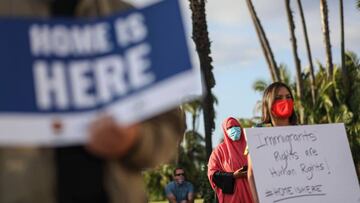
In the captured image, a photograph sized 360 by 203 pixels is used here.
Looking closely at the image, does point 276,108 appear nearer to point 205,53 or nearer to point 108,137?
point 108,137

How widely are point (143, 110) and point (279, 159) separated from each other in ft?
10.1

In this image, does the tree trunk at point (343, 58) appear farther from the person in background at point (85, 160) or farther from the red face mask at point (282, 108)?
the person in background at point (85, 160)

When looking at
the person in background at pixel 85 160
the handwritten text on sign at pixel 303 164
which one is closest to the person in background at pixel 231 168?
the handwritten text on sign at pixel 303 164

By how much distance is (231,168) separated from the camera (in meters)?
5.51

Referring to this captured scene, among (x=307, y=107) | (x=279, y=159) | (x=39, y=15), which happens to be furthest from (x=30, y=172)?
(x=307, y=107)

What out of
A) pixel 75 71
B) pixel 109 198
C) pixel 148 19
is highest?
pixel 148 19

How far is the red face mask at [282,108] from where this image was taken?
14.5ft

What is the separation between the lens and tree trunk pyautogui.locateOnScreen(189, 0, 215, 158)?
1803 cm

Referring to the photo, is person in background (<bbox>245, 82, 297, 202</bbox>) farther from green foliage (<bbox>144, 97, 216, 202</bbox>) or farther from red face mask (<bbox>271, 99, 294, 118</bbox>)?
green foliage (<bbox>144, 97, 216, 202</bbox>)

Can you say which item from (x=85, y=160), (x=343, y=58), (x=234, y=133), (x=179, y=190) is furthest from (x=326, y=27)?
(x=85, y=160)

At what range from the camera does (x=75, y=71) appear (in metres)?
1.58

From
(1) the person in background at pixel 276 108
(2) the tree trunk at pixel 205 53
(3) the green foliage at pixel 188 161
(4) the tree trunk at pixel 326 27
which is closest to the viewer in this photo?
(1) the person in background at pixel 276 108

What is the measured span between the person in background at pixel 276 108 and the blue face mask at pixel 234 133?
1.11 meters

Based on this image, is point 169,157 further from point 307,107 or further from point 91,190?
point 307,107
